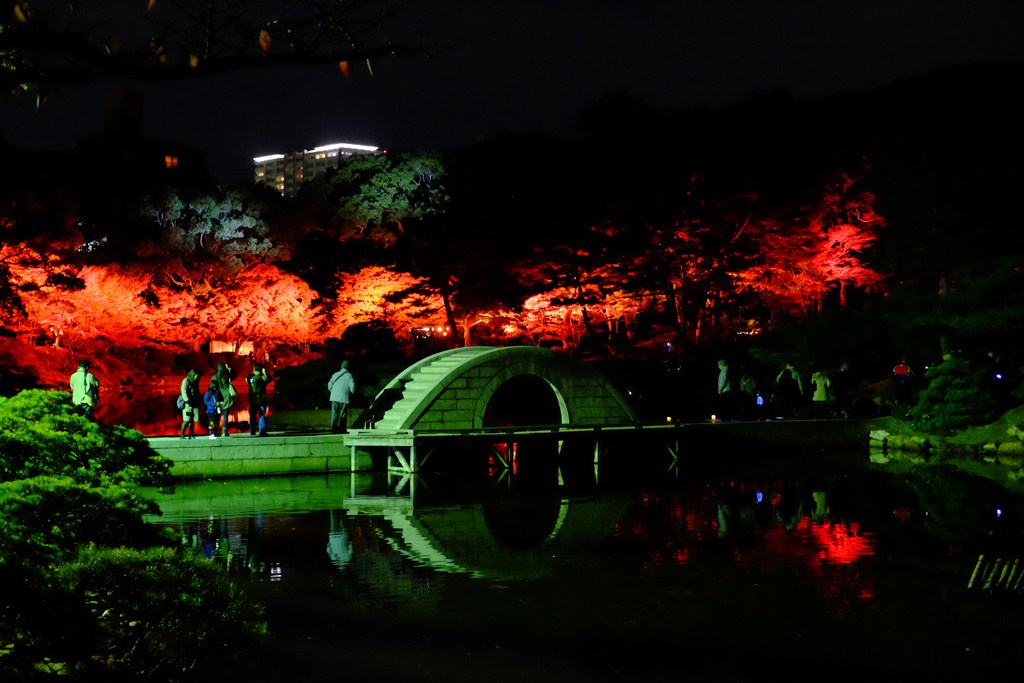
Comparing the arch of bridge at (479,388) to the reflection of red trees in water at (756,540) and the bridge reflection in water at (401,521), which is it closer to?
the bridge reflection in water at (401,521)

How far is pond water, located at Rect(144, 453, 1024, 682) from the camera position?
8.06 metres

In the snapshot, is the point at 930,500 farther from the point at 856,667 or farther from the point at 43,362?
the point at 43,362

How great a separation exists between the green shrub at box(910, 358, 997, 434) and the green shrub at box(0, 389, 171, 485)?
2267 centimetres

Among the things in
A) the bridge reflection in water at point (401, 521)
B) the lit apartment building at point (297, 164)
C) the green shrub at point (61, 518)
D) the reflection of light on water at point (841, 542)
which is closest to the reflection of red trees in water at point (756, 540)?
the reflection of light on water at point (841, 542)

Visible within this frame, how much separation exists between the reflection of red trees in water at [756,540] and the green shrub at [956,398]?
10.8m

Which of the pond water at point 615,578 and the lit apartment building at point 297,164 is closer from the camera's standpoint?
the pond water at point 615,578

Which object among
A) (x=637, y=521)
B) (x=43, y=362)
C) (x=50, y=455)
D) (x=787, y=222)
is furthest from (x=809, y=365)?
(x=50, y=455)

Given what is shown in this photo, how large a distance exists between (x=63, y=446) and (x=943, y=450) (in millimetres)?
23761

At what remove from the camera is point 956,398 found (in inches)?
1036

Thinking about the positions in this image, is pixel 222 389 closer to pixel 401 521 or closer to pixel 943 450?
pixel 401 521

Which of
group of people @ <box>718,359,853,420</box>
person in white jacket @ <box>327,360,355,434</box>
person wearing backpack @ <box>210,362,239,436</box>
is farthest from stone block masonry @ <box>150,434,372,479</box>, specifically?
group of people @ <box>718,359,853,420</box>

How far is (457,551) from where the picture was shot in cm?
1303

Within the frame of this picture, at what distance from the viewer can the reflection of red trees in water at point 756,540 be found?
1148cm

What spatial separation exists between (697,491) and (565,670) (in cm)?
1220
